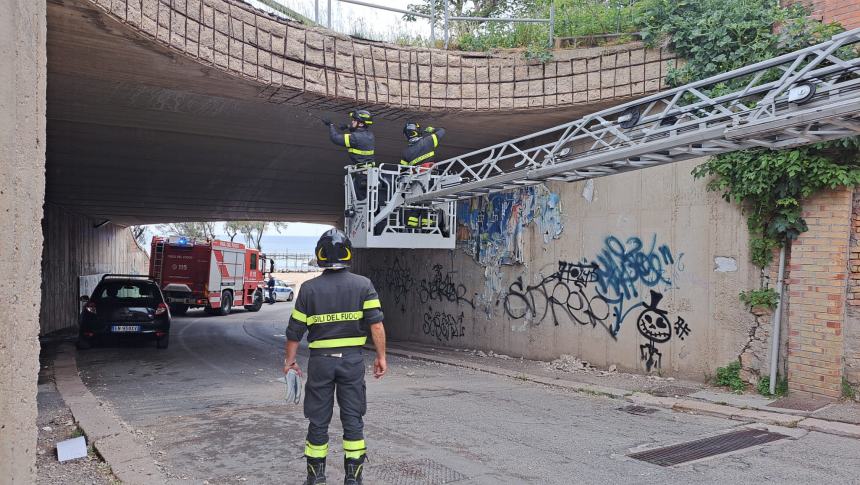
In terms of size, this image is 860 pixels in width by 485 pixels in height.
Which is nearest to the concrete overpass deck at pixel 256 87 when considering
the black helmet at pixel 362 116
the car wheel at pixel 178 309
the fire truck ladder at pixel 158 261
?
the black helmet at pixel 362 116

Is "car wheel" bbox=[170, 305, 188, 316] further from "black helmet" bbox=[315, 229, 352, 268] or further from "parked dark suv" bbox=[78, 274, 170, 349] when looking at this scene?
"black helmet" bbox=[315, 229, 352, 268]

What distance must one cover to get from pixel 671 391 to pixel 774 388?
3.95 ft

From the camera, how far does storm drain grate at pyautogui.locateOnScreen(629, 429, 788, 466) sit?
18.3 feet

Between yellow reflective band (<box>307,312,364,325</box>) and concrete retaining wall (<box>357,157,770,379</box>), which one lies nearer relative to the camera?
yellow reflective band (<box>307,312,364,325</box>)

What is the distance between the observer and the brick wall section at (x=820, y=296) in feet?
24.4

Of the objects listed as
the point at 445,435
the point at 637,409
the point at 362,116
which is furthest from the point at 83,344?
the point at 637,409

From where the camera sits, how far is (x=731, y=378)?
27.5ft

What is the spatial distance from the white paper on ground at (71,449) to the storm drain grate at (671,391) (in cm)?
653

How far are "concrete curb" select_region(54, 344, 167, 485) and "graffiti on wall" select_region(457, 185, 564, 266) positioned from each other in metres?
7.20

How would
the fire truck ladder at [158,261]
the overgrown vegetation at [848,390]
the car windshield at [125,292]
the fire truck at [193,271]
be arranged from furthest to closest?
the fire truck ladder at [158,261], the fire truck at [193,271], the car windshield at [125,292], the overgrown vegetation at [848,390]

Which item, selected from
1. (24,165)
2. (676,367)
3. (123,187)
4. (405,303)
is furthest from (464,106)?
(123,187)

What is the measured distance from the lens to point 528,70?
10320 millimetres

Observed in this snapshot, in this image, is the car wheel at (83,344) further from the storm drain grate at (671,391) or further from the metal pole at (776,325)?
the metal pole at (776,325)

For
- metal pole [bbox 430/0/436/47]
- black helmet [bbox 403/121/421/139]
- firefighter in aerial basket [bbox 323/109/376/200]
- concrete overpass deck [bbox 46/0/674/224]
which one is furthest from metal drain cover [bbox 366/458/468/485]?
metal pole [bbox 430/0/436/47]
